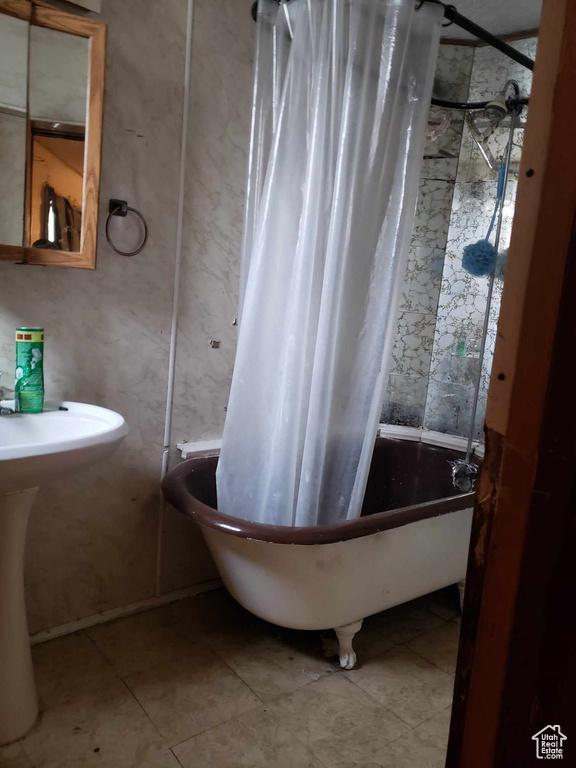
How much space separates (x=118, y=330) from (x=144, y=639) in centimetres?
105

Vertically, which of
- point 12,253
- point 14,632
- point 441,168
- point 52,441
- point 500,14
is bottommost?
point 14,632

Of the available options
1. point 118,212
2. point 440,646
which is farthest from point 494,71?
point 440,646

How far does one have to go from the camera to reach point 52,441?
4.13 feet

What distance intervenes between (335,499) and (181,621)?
753mm

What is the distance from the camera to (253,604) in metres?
1.82

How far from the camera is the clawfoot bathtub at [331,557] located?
64.6 inches

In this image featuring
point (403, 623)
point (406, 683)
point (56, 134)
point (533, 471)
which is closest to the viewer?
point (533, 471)

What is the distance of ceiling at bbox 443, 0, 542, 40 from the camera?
2.21 m

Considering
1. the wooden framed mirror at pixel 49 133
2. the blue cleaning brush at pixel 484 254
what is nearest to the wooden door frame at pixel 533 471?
the wooden framed mirror at pixel 49 133

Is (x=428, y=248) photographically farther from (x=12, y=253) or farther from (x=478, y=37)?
(x=12, y=253)

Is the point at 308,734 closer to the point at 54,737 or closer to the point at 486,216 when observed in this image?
the point at 54,737

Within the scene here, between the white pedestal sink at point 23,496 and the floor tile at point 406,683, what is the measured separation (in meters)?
0.97

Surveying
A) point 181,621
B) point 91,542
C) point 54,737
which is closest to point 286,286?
point 91,542

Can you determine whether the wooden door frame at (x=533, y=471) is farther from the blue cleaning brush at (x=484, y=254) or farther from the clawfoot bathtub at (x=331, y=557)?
the blue cleaning brush at (x=484, y=254)
